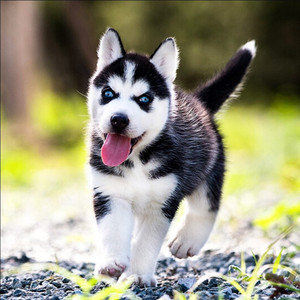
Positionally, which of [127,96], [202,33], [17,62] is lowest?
[17,62]

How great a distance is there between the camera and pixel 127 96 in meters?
3.53

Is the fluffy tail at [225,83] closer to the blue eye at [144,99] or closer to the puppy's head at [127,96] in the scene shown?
the puppy's head at [127,96]

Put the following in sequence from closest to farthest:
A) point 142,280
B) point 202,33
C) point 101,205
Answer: point 142,280 < point 101,205 < point 202,33

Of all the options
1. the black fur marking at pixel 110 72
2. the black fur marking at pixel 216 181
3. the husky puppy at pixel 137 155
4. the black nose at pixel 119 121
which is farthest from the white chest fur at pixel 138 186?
the black fur marking at pixel 216 181

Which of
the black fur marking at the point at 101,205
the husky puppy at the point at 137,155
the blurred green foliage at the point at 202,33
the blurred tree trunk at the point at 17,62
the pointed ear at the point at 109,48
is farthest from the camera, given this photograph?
the blurred green foliage at the point at 202,33

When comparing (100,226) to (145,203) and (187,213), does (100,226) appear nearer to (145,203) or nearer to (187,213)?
(145,203)

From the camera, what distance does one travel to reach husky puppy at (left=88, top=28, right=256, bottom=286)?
3.46m

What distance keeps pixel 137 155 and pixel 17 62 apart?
9.42m

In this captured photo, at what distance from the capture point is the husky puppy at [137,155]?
346 cm

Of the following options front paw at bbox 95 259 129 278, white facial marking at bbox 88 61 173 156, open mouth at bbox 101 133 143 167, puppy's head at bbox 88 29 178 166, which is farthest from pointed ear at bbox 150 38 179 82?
front paw at bbox 95 259 129 278

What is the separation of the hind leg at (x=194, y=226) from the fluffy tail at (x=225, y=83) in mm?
678

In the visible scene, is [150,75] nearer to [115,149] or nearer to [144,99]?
[144,99]

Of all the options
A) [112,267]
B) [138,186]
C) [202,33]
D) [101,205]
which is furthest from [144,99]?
[202,33]

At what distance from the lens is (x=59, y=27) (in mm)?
19469
